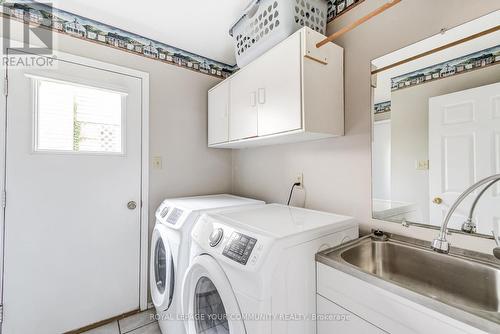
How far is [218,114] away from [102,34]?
1128 mm

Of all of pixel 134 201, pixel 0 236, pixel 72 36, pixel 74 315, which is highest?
pixel 72 36

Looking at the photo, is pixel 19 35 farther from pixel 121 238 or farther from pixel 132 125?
pixel 121 238

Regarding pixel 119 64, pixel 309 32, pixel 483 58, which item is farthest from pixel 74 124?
pixel 483 58

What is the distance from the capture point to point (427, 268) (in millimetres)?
1117

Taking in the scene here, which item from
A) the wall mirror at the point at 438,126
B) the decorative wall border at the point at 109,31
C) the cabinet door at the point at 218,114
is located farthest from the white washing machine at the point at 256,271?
the decorative wall border at the point at 109,31

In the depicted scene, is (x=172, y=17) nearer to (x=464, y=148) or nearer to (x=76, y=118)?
(x=76, y=118)

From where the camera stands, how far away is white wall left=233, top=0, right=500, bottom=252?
1.11 metres

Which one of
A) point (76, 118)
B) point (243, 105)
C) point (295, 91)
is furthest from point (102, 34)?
point (295, 91)

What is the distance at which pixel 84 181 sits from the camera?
1.78m

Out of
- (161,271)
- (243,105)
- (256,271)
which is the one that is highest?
(243,105)

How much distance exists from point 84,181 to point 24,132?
490mm

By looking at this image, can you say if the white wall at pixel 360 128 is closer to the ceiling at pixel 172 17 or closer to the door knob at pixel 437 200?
the door knob at pixel 437 200

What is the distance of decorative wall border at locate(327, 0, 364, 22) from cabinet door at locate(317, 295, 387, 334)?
1751 millimetres

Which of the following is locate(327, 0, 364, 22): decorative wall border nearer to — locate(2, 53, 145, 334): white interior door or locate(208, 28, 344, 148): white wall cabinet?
locate(208, 28, 344, 148): white wall cabinet
